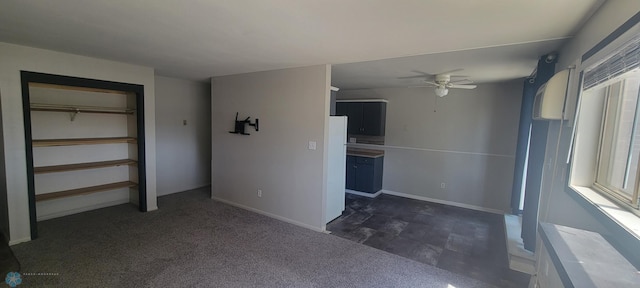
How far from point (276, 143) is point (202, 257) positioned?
1790 mm

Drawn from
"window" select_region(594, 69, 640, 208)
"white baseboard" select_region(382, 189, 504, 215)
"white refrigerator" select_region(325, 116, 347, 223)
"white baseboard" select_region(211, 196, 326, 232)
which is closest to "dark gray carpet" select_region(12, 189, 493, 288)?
"white baseboard" select_region(211, 196, 326, 232)

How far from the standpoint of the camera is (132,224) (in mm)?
3645

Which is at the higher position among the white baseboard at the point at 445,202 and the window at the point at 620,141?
the window at the point at 620,141

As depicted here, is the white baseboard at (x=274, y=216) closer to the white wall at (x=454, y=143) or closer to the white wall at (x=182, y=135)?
the white wall at (x=182, y=135)

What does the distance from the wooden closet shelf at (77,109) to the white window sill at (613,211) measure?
530 cm

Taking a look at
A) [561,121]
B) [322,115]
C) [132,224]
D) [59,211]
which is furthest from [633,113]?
[59,211]

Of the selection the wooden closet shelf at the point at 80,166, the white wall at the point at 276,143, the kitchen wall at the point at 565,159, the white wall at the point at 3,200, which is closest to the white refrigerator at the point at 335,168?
the white wall at the point at 276,143

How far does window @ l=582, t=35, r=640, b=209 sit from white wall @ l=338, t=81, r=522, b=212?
10.4 ft

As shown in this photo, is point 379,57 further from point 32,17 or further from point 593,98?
point 32,17

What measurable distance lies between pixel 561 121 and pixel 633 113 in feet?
2.15

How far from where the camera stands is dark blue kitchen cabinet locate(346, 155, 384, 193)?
17.9ft

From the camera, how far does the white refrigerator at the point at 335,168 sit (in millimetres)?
3958

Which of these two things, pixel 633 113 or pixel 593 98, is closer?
pixel 633 113

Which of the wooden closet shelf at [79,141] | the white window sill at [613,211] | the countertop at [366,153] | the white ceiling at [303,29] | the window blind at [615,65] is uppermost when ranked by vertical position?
the white ceiling at [303,29]
